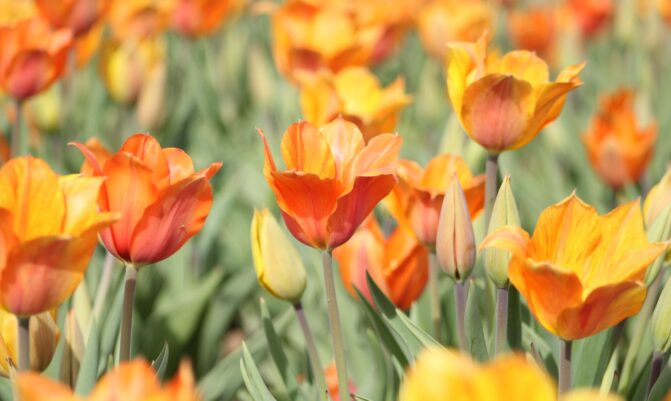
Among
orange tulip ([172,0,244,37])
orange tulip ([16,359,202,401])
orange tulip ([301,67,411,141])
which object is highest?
orange tulip ([172,0,244,37])

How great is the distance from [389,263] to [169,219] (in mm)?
399

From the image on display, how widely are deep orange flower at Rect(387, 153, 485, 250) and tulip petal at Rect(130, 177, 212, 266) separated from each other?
298mm

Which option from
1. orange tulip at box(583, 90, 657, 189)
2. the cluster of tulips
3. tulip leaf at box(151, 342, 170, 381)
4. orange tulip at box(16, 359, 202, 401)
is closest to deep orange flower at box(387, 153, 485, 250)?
the cluster of tulips

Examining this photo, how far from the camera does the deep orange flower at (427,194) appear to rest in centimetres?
120

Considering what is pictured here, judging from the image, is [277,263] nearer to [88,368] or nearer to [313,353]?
[313,353]

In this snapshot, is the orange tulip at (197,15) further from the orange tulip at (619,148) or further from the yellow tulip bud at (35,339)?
the yellow tulip bud at (35,339)

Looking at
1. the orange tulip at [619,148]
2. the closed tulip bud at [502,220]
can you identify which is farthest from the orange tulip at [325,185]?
the orange tulip at [619,148]

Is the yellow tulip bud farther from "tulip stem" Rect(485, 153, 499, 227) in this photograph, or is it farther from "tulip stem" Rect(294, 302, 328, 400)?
"tulip stem" Rect(485, 153, 499, 227)

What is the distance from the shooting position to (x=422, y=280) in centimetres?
129

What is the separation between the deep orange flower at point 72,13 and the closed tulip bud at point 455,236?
1.16 metres

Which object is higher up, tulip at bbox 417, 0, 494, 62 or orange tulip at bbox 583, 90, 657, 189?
tulip at bbox 417, 0, 494, 62

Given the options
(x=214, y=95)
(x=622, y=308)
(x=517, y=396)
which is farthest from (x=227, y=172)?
(x=517, y=396)

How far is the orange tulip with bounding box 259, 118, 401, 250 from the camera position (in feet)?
3.24

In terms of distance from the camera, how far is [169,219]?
3.22ft
